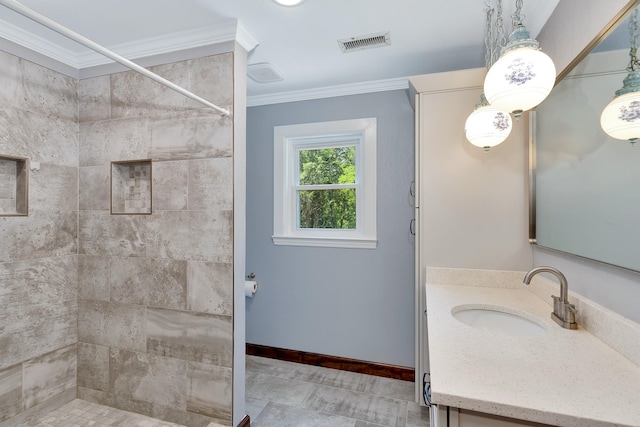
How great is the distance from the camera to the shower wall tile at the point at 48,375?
185 centimetres

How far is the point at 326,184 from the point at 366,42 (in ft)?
Answer: 3.94

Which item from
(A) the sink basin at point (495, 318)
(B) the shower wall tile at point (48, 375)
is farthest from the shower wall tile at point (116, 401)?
(A) the sink basin at point (495, 318)

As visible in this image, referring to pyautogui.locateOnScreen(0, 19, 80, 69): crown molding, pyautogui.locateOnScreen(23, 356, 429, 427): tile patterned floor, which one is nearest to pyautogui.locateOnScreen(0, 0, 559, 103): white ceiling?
pyautogui.locateOnScreen(0, 19, 80, 69): crown molding

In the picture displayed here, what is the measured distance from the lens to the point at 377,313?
8.20 feet

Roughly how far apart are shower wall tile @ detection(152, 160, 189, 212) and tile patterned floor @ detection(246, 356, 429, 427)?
1.49 m

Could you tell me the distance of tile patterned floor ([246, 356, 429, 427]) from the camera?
77.0 inches

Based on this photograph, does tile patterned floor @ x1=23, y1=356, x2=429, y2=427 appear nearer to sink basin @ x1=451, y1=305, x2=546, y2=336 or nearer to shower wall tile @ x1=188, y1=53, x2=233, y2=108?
sink basin @ x1=451, y1=305, x2=546, y2=336

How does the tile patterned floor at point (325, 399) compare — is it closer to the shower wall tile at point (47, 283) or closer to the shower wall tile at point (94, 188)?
the shower wall tile at point (47, 283)

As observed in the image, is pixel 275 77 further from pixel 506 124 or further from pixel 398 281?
pixel 398 281

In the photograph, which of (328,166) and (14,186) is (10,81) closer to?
(14,186)

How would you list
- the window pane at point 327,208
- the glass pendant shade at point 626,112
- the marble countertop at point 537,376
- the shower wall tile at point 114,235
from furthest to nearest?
the window pane at point 327,208 < the shower wall tile at point 114,235 < the glass pendant shade at point 626,112 < the marble countertop at point 537,376

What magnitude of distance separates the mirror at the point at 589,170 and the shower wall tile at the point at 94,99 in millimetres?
2649

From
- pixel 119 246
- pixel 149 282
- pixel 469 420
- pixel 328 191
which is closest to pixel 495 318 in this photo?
pixel 469 420

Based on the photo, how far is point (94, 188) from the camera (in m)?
2.08
